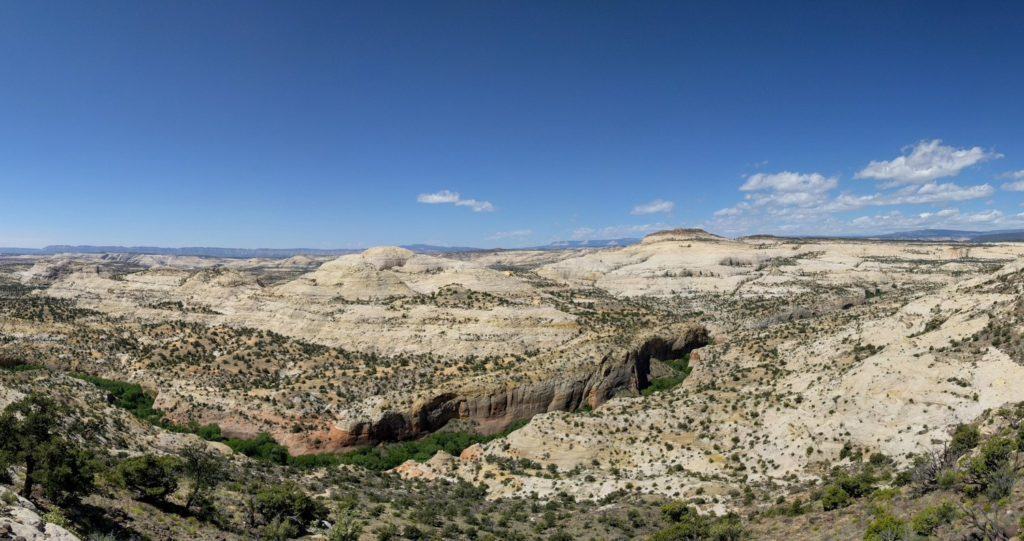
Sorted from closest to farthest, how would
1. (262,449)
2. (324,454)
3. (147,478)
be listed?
(147,478), (262,449), (324,454)

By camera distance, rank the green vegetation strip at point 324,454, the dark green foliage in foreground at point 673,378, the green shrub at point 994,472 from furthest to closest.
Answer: the dark green foliage in foreground at point 673,378, the green vegetation strip at point 324,454, the green shrub at point 994,472

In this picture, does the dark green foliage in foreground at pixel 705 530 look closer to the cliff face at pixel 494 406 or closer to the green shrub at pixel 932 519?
the green shrub at pixel 932 519

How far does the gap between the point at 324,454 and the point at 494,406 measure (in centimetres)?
1207

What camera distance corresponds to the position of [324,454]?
34.8m

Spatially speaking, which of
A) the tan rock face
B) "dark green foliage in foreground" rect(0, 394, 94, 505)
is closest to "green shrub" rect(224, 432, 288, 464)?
the tan rock face

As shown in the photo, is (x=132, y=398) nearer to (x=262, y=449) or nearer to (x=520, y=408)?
(x=262, y=449)

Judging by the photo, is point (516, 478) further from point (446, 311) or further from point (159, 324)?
point (159, 324)

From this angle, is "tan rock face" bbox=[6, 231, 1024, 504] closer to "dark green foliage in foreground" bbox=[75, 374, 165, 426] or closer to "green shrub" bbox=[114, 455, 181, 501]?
"dark green foliage in foreground" bbox=[75, 374, 165, 426]

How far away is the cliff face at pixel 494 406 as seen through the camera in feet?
116

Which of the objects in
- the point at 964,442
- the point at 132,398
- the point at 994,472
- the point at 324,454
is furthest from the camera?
the point at 132,398

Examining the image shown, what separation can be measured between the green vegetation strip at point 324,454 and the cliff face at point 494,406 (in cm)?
72

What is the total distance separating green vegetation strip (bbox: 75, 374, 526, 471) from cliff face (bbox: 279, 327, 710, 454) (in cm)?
72

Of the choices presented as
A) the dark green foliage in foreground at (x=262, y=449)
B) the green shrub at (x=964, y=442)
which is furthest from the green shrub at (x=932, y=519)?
the dark green foliage in foreground at (x=262, y=449)

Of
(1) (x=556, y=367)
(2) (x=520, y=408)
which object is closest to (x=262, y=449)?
(2) (x=520, y=408)
